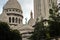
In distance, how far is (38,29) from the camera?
139 feet

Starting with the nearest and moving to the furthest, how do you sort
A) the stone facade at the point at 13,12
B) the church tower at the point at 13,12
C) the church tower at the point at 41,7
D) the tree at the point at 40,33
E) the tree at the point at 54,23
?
the tree at the point at 54,23 → the tree at the point at 40,33 → the stone facade at the point at 13,12 → the church tower at the point at 13,12 → the church tower at the point at 41,7

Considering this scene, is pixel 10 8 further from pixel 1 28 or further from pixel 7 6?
pixel 1 28

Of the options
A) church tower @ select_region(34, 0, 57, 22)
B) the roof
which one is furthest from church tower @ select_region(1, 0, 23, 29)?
church tower @ select_region(34, 0, 57, 22)

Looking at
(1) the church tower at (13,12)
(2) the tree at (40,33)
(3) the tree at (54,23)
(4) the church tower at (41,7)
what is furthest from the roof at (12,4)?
(3) the tree at (54,23)

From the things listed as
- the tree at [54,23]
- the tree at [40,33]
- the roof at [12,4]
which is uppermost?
the roof at [12,4]

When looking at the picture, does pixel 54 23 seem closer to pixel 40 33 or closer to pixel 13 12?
pixel 40 33

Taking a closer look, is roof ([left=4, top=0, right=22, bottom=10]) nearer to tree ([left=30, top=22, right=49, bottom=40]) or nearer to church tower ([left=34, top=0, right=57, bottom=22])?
church tower ([left=34, top=0, right=57, bottom=22])

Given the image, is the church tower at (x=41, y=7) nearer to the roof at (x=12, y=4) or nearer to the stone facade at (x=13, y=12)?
the stone facade at (x=13, y=12)

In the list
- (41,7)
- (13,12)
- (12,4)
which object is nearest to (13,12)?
(13,12)

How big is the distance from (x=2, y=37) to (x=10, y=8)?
148 feet

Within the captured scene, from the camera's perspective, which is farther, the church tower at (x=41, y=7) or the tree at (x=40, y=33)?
the church tower at (x=41, y=7)

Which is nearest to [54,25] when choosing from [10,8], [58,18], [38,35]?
[58,18]

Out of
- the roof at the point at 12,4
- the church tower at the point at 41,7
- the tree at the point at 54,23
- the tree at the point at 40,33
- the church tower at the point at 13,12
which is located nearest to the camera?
the tree at the point at 54,23

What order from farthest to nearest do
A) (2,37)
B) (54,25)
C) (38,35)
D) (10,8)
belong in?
(10,8) < (38,35) < (54,25) < (2,37)
